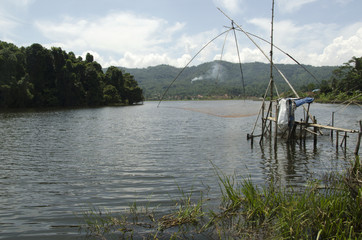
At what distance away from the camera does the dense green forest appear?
68.4 m

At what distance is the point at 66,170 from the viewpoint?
1283cm

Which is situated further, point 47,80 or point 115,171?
point 47,80

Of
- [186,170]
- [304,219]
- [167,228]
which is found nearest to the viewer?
Result: [304,219]

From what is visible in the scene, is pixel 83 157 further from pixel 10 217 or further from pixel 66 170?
pixel 10 217

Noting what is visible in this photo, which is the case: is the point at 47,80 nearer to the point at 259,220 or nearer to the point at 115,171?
the point at 115,171

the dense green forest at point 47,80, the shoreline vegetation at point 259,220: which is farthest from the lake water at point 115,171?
the dense green forest at point 47,80

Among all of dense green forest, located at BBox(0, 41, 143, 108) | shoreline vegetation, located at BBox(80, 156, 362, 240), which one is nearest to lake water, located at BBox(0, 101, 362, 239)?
shoreline vegetation, located at BBox(80, 156, 362, 240)

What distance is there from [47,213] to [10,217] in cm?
89

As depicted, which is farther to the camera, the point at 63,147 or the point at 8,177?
the point at 63,147

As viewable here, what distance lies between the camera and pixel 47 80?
8288cm

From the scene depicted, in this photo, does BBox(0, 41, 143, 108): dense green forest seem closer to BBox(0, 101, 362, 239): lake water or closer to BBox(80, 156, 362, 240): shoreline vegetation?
BBox(0, 101, 362, 239): lake water

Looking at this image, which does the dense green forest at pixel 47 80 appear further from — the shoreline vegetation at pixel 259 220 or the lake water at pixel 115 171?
the shoreline vegetation at pixel 259 220

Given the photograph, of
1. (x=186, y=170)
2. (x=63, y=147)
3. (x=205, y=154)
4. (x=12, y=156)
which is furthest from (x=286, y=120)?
(x=12, y=156)

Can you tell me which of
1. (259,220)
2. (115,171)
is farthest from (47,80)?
(259,220)
